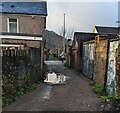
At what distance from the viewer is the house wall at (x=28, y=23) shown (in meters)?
22.9

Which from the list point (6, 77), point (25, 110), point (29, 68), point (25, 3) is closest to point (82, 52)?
point (25, 3)

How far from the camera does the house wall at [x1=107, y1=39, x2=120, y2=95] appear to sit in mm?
11498

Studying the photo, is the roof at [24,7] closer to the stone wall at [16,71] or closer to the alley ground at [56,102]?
the stone wall at [16,71]

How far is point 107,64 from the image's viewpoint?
13.1m

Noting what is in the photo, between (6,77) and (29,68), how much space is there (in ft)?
15.1

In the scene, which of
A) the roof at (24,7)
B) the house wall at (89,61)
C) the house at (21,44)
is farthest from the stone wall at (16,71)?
the roof at (24,7)


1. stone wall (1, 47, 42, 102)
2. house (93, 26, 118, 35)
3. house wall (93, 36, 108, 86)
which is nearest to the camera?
stone wall (1, 47, 42, 102)

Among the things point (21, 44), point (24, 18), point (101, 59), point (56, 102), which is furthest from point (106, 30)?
point (56, 102)

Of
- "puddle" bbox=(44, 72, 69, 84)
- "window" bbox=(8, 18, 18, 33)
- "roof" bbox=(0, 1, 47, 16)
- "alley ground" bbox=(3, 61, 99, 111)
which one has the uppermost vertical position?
"roof" bbox=(0, 1, 47, 16)

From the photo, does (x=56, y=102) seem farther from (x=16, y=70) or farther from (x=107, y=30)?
(x=107, y=30)

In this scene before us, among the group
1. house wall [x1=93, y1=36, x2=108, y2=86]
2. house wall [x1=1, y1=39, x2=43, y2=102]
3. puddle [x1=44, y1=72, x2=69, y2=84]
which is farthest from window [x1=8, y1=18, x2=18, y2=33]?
house wall [x1=93, y1=36, x2=108, y2=86]

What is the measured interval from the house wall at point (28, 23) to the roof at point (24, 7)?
35 centimetres

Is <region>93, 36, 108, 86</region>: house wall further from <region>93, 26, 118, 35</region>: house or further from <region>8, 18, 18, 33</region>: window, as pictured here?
<region>93, 26, 118, 35</region>: house

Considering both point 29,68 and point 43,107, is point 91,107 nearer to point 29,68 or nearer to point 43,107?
point 43,107
